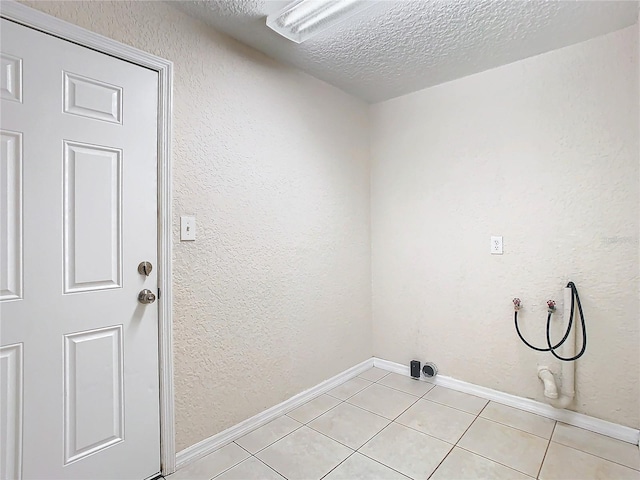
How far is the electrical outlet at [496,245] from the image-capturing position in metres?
2.49

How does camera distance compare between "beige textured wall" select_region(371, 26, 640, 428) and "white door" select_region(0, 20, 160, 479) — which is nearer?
"white door" select_region(0, 20, 160, 479)

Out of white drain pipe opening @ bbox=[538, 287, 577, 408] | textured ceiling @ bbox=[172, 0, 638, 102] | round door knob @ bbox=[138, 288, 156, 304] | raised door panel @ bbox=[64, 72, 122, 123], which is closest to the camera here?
raised door panel @ bbox=[64, 72, 122, 123]

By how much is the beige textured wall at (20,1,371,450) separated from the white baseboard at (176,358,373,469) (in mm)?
42

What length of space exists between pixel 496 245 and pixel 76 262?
2.54 m

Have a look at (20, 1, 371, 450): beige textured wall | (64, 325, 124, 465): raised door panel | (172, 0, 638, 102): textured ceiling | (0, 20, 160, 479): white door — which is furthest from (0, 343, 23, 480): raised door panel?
(172, 0, 638, 102): textured ceiling

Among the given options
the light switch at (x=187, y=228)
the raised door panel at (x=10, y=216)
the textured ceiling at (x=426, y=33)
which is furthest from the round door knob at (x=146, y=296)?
the textured ceiling at (x=426, y=33)

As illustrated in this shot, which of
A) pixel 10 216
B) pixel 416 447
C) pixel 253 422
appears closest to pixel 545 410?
pixel 416 447

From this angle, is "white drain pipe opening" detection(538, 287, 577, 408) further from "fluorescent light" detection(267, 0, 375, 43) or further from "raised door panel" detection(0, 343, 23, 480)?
"raised door panel" detection(0, 343, 23, 480)

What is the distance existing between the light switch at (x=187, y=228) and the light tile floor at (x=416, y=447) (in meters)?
1.20

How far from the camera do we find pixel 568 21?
1.93 metres

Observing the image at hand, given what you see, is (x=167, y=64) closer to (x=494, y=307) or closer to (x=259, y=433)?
(x=259, y=433)

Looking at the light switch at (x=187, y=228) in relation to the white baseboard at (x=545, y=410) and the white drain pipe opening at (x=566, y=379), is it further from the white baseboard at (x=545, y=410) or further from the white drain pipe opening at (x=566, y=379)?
the white drain pipe opening at (x=566, y=379)

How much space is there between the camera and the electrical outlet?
2.49 metres

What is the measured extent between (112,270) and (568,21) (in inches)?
108
